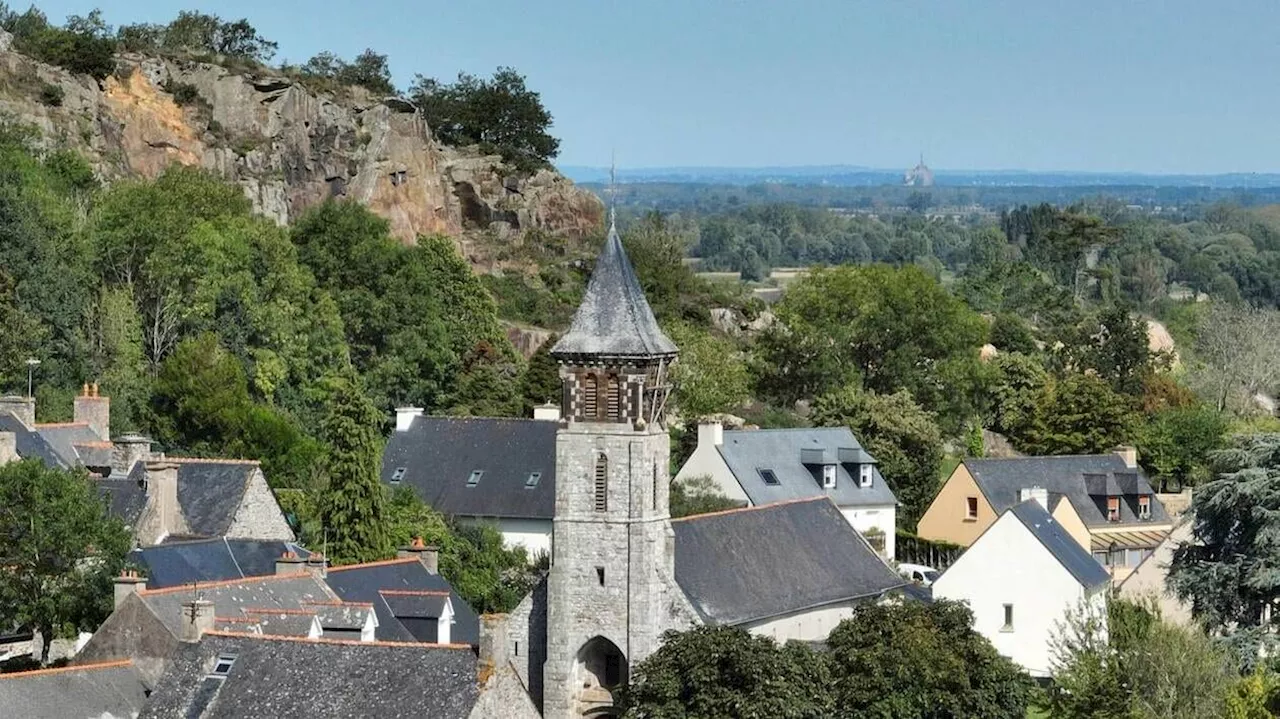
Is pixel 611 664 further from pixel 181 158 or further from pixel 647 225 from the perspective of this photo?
pixel 647 225

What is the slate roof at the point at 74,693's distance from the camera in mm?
40531

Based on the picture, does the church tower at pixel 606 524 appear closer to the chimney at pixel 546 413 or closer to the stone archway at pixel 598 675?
the stone archway at pixel 598 675

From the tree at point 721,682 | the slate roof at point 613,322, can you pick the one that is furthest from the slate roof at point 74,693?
the slate roof at point 613,322

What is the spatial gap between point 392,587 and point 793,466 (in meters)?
25.1

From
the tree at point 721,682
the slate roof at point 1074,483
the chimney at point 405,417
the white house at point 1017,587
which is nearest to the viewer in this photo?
the tree at point 721,682

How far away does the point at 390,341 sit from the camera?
84.6 meters

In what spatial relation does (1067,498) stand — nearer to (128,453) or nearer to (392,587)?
(392,587)

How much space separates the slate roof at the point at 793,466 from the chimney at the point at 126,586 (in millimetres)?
29673

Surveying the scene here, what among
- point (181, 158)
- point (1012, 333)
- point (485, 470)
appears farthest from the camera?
point (1012, 333)

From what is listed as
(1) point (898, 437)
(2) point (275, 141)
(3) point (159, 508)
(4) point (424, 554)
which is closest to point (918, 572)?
(1) point (898, 437)

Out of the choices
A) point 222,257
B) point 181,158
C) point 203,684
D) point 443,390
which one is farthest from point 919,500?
point 203,684

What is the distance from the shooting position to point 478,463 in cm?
7025

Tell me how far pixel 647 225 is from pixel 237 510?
68.2 meters

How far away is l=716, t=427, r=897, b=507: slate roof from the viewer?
238 feet
